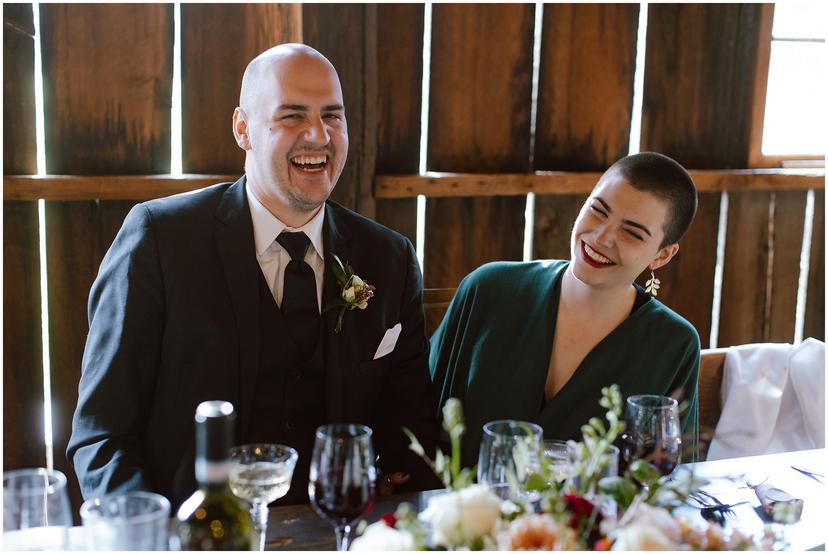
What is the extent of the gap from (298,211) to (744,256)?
2.09 m

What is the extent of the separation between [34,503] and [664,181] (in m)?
1.50

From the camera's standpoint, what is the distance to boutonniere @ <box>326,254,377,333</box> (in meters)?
1.97

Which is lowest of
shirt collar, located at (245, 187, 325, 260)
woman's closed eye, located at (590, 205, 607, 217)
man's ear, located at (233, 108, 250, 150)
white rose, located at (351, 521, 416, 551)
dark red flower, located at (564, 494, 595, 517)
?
white rose, located at (351, 521, 416, 551)

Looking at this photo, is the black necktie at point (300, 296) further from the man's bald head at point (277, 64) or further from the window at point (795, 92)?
the window at point (795, 92)

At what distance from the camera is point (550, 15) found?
300 centimetres

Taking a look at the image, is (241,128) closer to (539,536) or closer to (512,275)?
(512,275)

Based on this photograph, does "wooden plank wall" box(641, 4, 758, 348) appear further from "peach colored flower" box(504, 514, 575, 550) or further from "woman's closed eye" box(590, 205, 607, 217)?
"peach colored flower" box(504, 514, 575, 550)

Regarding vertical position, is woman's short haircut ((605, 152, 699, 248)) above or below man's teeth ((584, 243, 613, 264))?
above

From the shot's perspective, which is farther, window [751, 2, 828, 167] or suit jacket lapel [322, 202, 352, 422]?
window [751, 2, 828, 167]

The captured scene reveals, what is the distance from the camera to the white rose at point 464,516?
0.97m

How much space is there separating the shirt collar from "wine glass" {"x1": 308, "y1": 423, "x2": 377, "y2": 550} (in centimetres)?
89

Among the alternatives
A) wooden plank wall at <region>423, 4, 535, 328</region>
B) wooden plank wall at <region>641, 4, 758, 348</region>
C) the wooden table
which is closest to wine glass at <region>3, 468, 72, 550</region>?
the wooden table

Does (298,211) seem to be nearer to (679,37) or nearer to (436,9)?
(436,9)

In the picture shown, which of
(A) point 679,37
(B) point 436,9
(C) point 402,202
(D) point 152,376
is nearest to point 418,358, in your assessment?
(D) point 152,376
